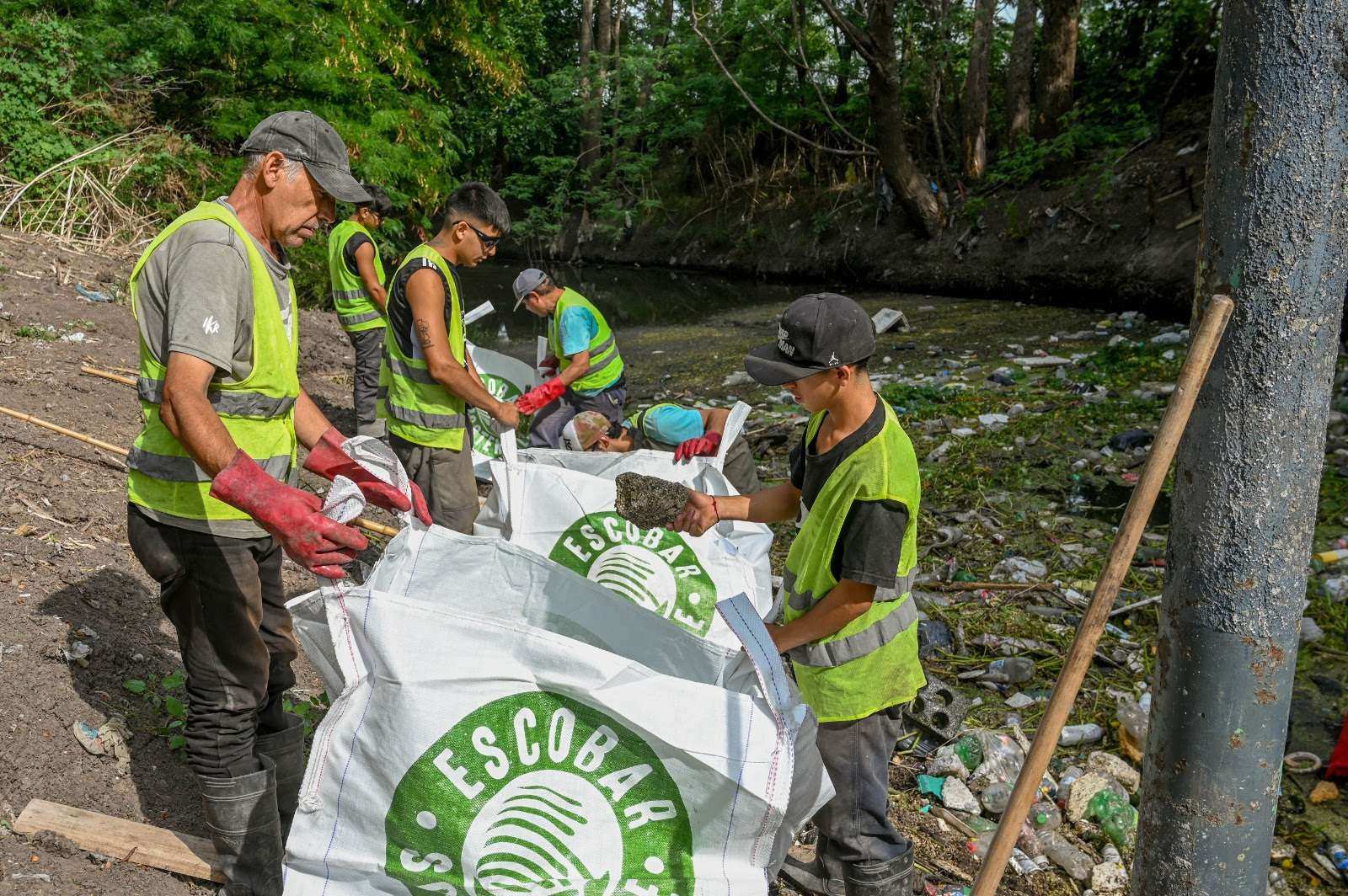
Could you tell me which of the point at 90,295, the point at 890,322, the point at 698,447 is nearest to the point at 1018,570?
the point at 698,447

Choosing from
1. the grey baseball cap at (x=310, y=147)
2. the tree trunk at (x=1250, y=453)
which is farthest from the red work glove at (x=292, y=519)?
the tree trunk at (x=1250, y=453)

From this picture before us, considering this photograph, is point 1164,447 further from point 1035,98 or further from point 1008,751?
point 1035,98

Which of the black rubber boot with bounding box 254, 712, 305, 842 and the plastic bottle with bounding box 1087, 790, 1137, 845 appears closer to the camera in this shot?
the black rubber boot with bounding box 254, 712, 305, 842

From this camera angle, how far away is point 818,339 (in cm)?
204

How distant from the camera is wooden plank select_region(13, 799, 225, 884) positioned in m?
2.31

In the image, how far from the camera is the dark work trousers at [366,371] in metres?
6.51

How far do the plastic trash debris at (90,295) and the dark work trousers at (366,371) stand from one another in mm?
2639

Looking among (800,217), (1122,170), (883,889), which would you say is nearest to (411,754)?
(883,889)

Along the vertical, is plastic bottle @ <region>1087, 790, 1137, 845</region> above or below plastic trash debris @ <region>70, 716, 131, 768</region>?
below

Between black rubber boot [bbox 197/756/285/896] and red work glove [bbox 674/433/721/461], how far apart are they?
1.70 m

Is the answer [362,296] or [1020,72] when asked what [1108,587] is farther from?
[1020,72]

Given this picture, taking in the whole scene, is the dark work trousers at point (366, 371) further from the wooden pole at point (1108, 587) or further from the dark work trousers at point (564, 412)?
the wooden pole at point (1108, 587)

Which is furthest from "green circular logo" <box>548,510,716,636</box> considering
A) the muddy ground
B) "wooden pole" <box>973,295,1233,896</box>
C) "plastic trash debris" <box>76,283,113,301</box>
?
"plastic trash debris" <box>76,283,113,301</box>

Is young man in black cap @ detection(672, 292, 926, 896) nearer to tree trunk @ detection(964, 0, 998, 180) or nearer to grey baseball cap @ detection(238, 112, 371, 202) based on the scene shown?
grey baseball cap @ detection(238, 112, 371, 202)
